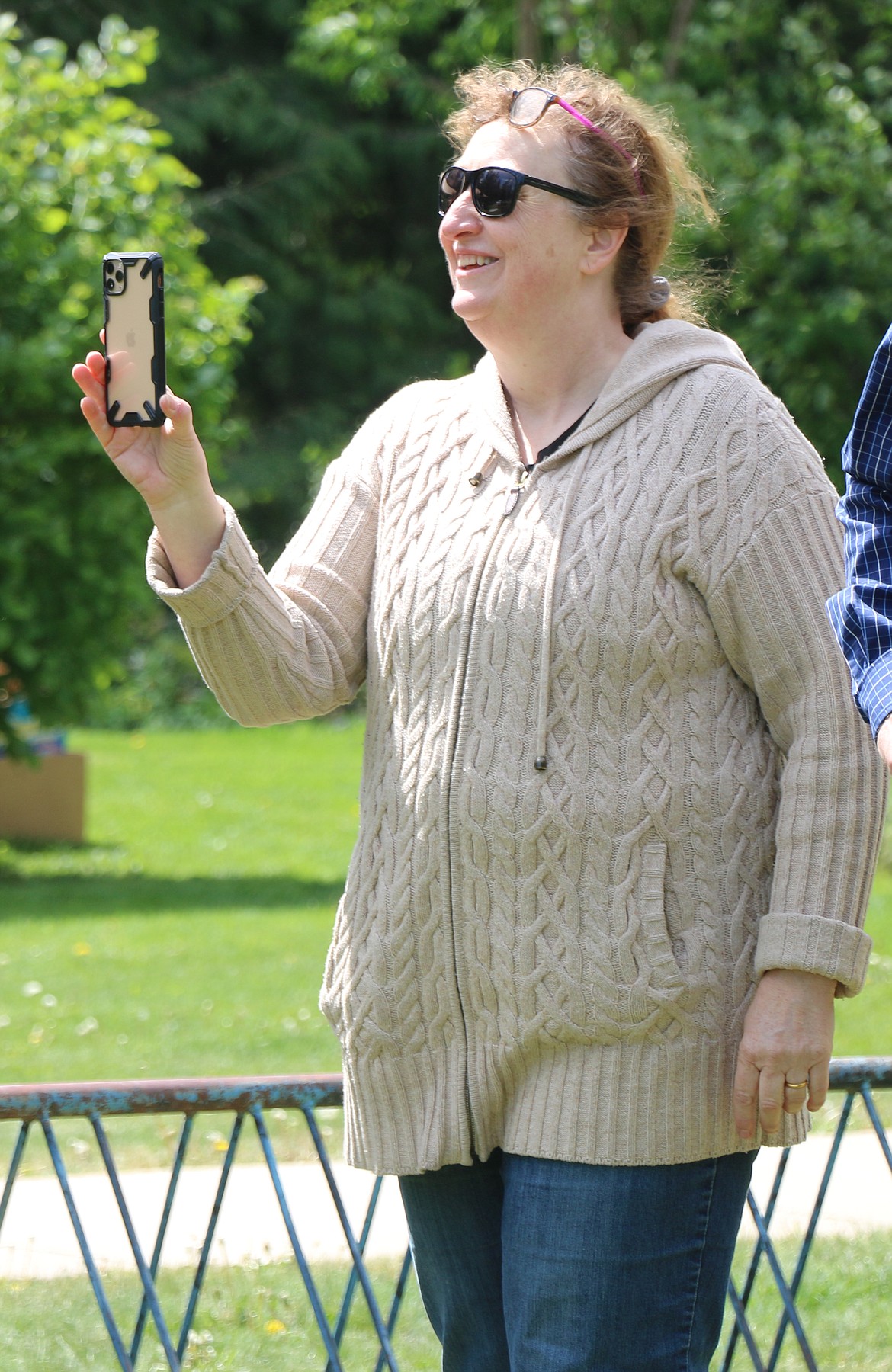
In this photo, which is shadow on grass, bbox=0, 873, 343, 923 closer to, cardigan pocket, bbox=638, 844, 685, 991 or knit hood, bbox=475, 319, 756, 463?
knit hood, bbox=475, 319, 756, 463

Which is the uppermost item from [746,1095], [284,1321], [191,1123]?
[746,1095]

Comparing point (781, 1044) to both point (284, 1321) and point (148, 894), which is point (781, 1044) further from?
point (148, 894)

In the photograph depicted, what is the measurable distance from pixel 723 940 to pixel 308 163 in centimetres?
2200

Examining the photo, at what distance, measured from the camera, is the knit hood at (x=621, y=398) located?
2080 mm

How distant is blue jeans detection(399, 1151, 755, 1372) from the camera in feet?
6.40

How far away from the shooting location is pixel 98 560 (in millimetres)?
9570

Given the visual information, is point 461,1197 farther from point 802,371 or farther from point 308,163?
point 308,163

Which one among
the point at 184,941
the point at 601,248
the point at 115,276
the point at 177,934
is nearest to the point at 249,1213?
the point at 115,276

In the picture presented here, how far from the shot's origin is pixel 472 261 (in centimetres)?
219

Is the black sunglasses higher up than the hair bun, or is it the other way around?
the black sunglasses

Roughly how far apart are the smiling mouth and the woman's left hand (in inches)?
36.8

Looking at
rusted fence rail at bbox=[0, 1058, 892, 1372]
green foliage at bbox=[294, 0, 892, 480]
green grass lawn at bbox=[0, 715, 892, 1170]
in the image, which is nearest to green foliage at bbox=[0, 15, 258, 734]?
green grass lawn at bbox=[0, 715, 892, 1170]

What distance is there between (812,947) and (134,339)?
1.12m

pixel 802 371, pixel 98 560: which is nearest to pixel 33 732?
pixel 98 560
